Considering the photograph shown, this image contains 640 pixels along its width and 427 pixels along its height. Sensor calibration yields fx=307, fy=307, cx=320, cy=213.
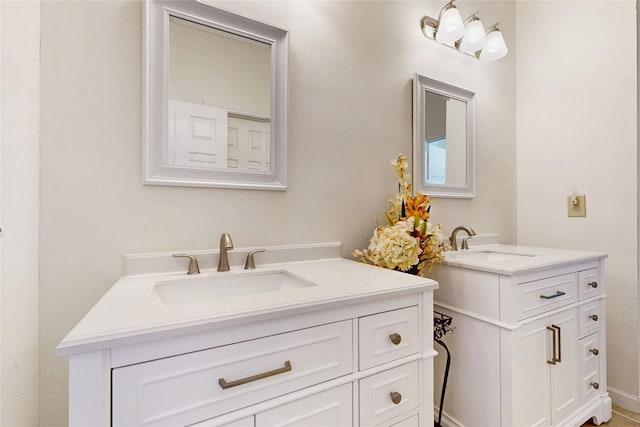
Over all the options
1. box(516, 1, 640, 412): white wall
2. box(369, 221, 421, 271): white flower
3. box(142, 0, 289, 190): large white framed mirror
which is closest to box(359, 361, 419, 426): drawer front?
box(369, 221, 421, 271): white flower

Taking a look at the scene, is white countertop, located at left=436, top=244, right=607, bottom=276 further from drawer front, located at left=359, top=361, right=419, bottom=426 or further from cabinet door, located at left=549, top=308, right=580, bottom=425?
drawer front, located at left=359, top=361, right=419, bottom=426

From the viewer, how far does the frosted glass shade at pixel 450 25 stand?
158cm

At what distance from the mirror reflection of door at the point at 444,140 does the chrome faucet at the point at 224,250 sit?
1066mm

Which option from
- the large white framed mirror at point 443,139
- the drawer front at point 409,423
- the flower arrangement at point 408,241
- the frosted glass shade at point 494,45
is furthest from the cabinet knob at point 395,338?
the frosted glass shade at point 494,45

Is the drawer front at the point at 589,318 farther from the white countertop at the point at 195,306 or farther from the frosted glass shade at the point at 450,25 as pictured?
the frosted glass shade at the point at 450,25

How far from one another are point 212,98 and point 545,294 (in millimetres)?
1473

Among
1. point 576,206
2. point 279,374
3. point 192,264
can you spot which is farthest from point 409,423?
point 576,206

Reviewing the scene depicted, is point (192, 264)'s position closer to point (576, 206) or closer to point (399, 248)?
point (399, 248)

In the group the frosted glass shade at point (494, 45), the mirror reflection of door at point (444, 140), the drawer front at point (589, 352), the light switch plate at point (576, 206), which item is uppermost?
the frosted glass shade at point (494, 45)

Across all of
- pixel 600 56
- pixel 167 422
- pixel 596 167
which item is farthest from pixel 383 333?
pixel 600 56

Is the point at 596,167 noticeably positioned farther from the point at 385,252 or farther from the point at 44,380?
the point at 44,380

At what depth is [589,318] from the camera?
1.40 metres

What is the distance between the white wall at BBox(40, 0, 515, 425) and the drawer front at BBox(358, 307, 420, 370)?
0.52m

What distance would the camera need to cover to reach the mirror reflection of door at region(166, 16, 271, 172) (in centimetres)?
103
